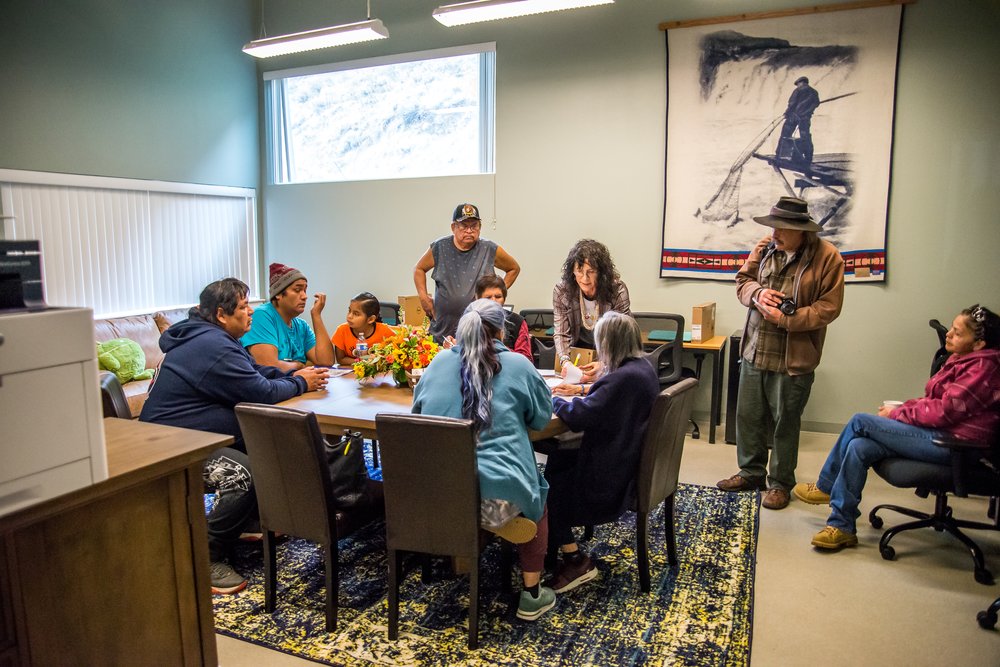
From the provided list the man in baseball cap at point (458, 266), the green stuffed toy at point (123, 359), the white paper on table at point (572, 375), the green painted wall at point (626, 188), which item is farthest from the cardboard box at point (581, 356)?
the green stuffed toy at point (123, 359)

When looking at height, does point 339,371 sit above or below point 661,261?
below

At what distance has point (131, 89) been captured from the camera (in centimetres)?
536

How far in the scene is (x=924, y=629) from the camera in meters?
2.49

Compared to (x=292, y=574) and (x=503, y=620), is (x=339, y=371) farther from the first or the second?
(x=503, y=620)

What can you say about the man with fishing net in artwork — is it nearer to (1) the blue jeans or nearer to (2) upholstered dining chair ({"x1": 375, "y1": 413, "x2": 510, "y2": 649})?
(1) the blue jeans

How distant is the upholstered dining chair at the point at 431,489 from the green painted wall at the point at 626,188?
347cm

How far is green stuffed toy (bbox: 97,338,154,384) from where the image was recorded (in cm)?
463

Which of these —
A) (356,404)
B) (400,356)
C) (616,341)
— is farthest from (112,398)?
(616,341)

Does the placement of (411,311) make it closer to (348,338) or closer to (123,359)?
(348,338)

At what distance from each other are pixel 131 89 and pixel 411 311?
276 cm

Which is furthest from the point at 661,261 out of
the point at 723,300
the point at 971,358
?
the point at 971,358

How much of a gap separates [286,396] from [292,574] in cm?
74

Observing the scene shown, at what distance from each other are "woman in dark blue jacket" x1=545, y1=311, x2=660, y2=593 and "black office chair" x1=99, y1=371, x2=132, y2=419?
1.79 meters

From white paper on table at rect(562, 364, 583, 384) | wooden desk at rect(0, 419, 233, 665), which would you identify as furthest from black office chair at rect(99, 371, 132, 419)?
white paper on table at rect(562, 364, 583, 384)
